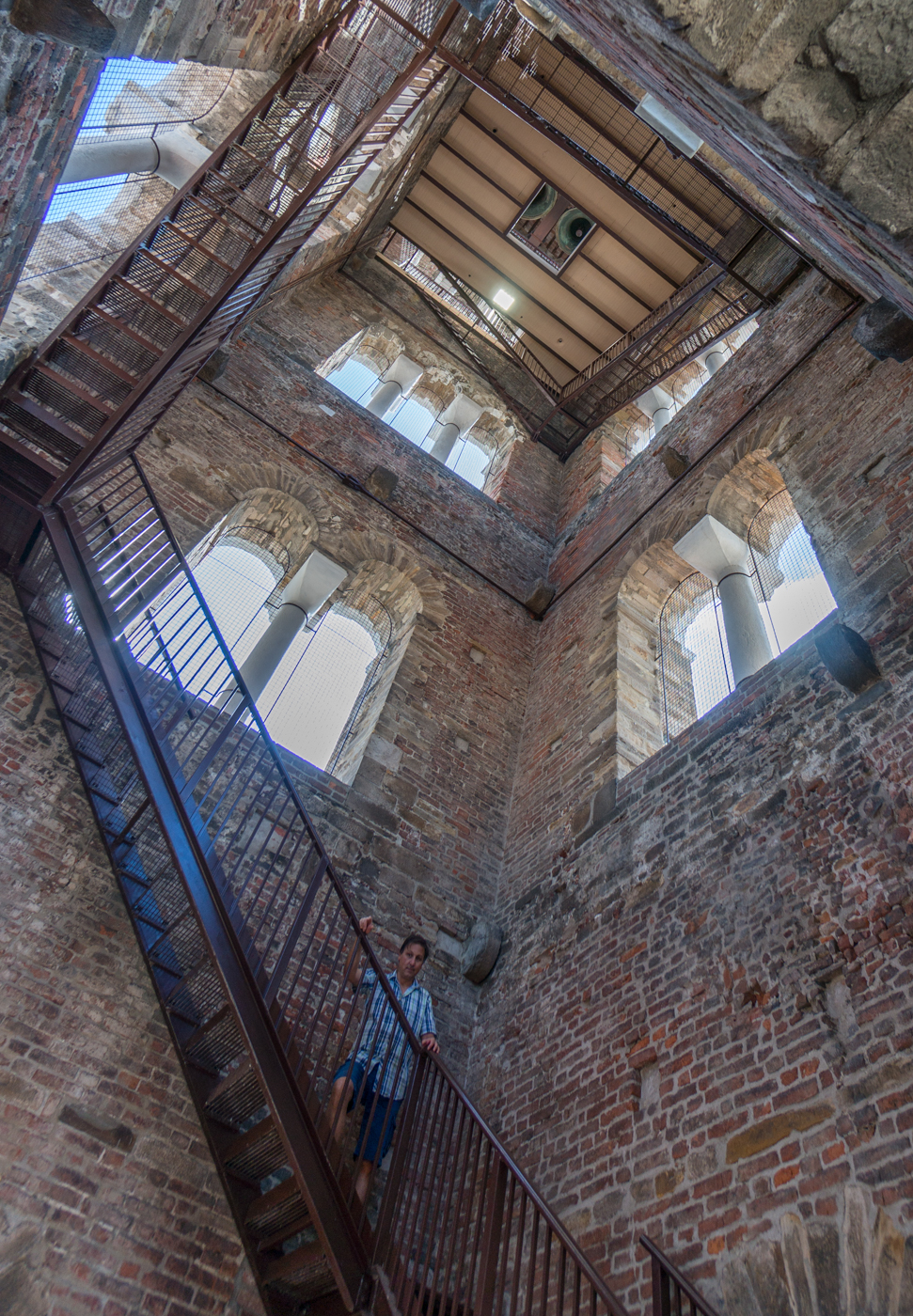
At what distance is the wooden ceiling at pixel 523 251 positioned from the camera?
15.5 metres

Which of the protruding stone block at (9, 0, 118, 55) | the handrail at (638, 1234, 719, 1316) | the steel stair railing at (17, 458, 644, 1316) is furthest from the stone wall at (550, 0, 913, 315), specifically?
the steel stair railing at (17, 458, 644, 1316)

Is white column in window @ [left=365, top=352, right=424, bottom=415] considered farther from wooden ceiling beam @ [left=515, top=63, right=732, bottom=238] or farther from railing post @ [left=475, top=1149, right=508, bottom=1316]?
railing post @ [left=475, top=1149, right=508, bottom=1316]

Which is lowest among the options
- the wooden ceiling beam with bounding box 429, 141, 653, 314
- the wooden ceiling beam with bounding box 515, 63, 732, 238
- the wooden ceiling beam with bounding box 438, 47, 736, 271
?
the wooden ceiling beam with bounding box 438, 47, 736, 271

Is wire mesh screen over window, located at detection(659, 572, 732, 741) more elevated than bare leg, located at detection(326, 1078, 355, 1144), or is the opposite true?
wire mesh screen over window, located at detection(659, 572, 732, 741)

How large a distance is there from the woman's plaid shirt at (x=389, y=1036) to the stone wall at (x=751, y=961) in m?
1.09

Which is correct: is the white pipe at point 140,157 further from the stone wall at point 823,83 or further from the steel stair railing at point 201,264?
the stone wall at point 823,83

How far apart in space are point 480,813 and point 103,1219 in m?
5.04

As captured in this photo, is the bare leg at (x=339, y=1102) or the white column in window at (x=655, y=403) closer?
the bare leg at (x=339, y=1102)

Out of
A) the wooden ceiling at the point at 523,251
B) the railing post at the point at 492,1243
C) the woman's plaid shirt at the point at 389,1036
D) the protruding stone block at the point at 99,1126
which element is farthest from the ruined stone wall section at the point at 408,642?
the wooden ceiling at the point at 523,251

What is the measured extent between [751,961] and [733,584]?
16.8 feet

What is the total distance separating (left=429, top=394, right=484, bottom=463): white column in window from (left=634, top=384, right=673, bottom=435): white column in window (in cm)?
332

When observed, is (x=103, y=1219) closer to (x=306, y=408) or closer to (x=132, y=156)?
(x=306, y=408)

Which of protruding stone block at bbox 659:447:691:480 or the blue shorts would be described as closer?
the blue shorts

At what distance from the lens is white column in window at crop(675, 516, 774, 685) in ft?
26.7
